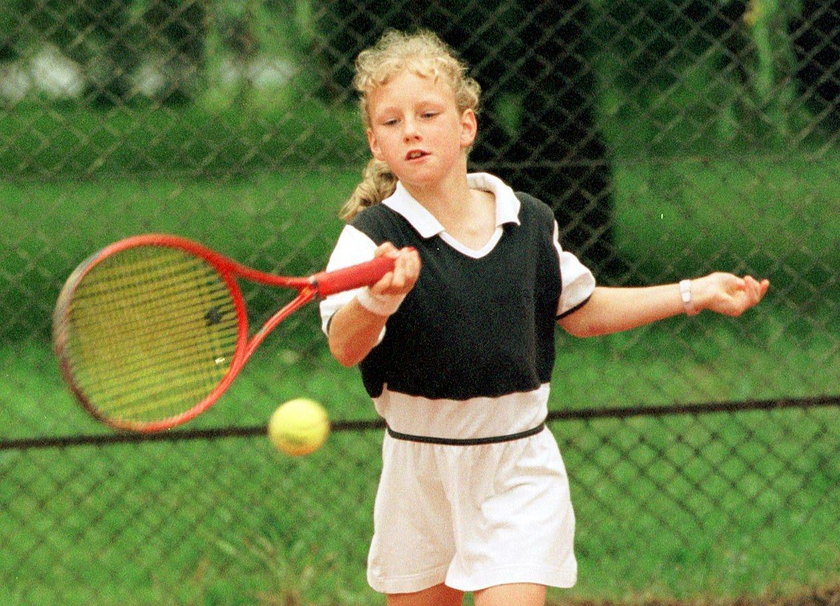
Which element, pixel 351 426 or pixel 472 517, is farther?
pixel 351 426

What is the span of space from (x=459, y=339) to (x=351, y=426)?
1.13 meters

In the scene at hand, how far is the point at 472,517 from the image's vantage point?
260 cm

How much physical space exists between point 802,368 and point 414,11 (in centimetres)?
267

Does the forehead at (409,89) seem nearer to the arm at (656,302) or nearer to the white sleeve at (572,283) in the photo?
the white sleeve at (572,283)

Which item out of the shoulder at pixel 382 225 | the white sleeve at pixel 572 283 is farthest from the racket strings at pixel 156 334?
the white sleeve at pixel 572 283

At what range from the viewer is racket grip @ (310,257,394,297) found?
2254 mm

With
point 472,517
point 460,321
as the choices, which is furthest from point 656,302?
point 472,517

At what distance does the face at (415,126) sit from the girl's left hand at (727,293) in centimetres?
55

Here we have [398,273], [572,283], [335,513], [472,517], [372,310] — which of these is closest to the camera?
[398,273]

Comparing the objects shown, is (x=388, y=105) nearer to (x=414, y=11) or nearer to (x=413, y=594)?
(x=413, y=594)

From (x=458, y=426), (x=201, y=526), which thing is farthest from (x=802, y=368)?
(x=458, y=426)

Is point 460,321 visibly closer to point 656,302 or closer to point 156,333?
point 656,302

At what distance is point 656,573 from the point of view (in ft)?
12.7

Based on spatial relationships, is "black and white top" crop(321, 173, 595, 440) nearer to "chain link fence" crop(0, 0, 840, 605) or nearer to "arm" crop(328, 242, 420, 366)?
"arm" crop(328, 242, 420, 366)
